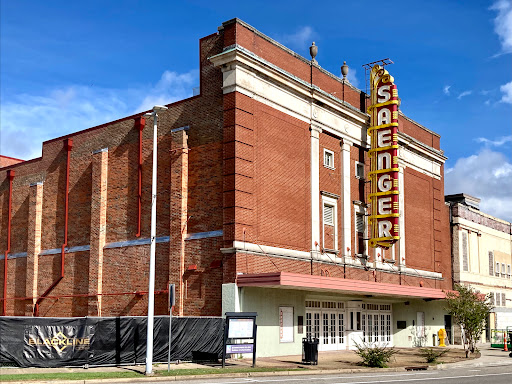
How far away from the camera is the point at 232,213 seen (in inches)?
1140

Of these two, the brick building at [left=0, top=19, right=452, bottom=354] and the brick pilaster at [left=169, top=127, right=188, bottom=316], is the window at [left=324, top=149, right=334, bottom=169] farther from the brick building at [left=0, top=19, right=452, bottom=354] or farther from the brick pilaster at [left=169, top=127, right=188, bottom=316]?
the brick pilaster at [left=169, top=127, right=188, bottom=316]

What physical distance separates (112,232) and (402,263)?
60.8 feet

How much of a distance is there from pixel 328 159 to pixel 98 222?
1284 centimetres

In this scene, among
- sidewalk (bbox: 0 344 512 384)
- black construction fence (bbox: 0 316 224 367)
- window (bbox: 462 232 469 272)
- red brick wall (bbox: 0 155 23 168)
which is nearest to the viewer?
sidewalk (bbox: 0 344 512 384)

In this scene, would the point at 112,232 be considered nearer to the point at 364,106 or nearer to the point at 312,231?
the point at 312,231

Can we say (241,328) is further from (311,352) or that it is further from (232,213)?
(232,213)

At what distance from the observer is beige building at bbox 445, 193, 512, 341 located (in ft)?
168

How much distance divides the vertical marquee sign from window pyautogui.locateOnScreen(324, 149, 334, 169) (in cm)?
300

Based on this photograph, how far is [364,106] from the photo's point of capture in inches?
1564

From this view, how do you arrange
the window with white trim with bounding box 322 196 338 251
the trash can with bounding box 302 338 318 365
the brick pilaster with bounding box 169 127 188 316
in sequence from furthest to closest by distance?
the window with white trim with bounding box 322 196 338 251, the brick pilaster with bounding box 169 127 188 316, the trash can with bounding box 302 338 318 365

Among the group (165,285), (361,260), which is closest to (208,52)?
(165,285)

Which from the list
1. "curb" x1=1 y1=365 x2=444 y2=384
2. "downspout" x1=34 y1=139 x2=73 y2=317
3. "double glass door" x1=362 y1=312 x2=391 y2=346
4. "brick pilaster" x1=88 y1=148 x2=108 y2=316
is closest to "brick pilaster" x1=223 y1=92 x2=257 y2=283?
"curb" x1=1 y1=365 x2=444 y2=384

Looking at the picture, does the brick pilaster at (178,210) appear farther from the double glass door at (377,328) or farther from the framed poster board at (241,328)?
the double glass door at (377,328)

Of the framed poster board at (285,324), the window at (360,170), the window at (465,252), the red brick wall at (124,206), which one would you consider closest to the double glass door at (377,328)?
the window at (360,170)
